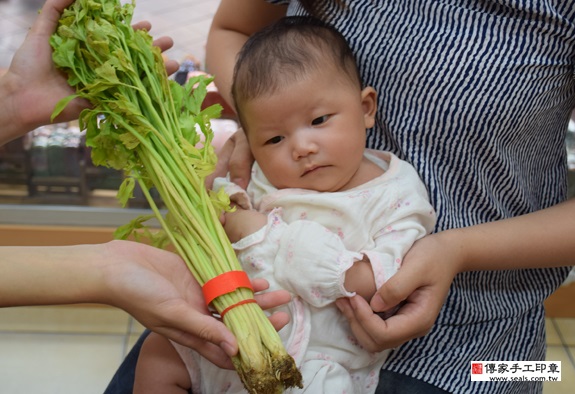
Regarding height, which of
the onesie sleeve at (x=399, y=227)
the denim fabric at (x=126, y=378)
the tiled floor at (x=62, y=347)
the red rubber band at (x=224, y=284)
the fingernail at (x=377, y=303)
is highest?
the onesie sleeve at (x=399, y=227)

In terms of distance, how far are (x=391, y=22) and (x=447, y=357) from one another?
61 cm

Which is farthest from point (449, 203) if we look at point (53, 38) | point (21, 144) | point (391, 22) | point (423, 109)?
point (21, 144)

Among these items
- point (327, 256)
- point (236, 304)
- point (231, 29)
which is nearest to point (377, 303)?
point (327, 256)

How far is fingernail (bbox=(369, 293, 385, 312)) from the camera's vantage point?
1.13m

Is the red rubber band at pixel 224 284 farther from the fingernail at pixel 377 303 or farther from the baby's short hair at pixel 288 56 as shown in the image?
the baby's short hair at pixel 288 56

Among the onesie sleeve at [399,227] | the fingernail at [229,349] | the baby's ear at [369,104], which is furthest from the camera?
the baby's ear at [369,104]

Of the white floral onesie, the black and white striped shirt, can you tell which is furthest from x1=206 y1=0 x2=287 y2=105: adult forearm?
the white floral onesie

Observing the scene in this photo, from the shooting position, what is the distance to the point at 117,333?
112 inches

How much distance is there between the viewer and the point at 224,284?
1.09 metres

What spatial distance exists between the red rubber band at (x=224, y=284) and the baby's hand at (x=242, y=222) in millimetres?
130

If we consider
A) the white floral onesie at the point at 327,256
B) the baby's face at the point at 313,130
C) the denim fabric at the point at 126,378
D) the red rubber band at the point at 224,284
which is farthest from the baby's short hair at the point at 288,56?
the denim fabric at the point at 126,378

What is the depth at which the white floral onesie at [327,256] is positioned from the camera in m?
1.13

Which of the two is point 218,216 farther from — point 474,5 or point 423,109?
point 474,5

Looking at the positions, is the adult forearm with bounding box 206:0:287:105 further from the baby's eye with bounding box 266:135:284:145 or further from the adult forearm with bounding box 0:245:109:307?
the adult forearm with bounding box 0:245:109:307
